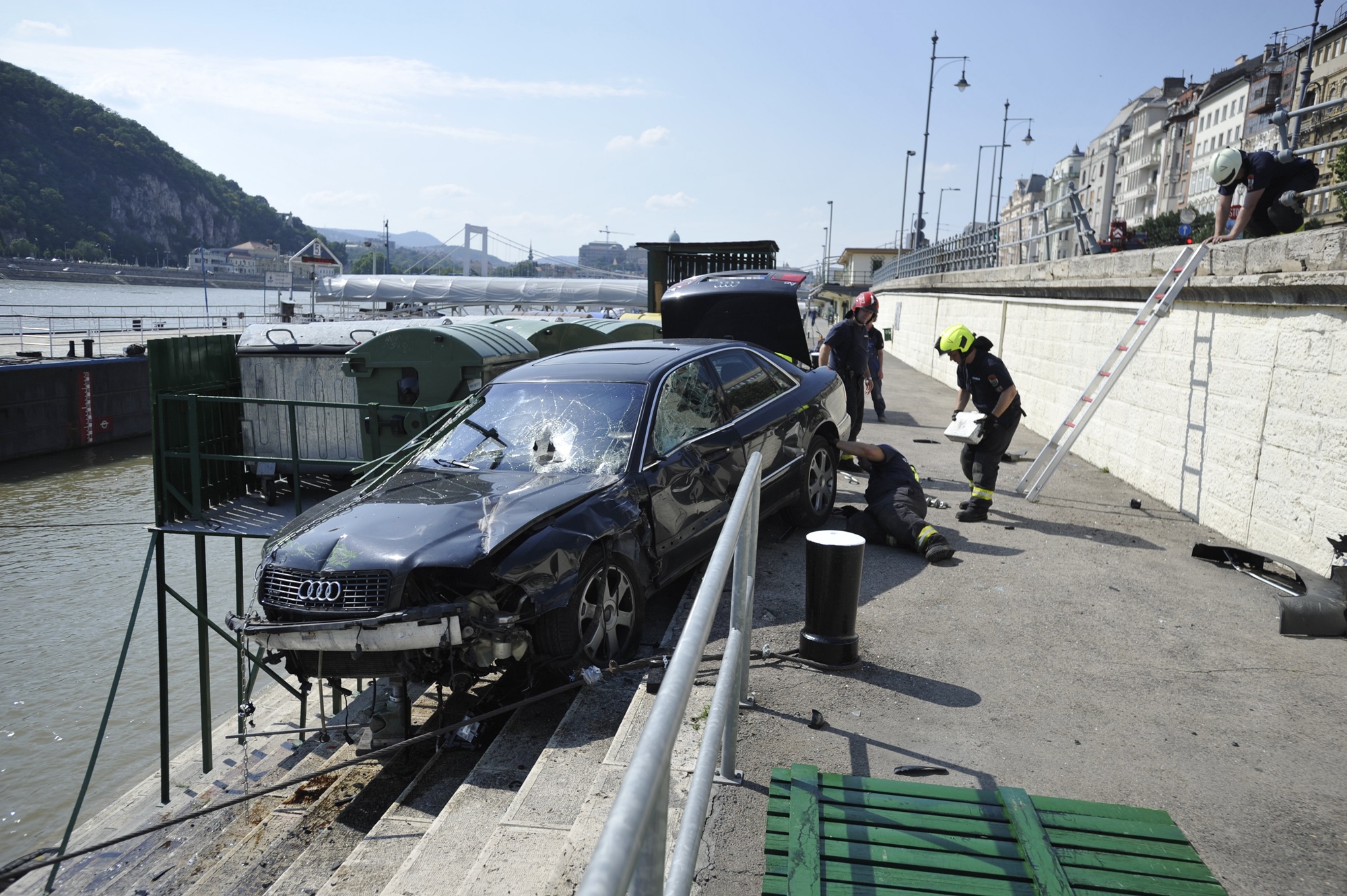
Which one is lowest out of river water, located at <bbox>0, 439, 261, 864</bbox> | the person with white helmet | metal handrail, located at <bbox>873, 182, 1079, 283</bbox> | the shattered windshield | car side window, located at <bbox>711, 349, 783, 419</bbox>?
river water, located at <bbox>0, 439, 261, 864</bbox>

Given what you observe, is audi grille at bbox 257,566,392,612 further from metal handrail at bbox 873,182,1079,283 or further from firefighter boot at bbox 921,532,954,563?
metal handrail at bbox 873,182,1079,283

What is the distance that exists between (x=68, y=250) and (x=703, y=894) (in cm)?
13419

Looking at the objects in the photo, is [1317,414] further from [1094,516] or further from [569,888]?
[569,888]

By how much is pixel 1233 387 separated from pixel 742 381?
13.3 ft

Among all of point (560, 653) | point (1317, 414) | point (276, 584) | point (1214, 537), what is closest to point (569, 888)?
point (560, 653)

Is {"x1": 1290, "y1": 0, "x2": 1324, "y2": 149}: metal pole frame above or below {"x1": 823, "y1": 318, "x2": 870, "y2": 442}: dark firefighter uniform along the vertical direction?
above

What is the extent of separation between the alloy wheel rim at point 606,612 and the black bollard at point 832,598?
100 cm

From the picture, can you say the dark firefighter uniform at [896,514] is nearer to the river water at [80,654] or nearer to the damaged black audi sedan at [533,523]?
the damaged black audi sedan at [533,523]

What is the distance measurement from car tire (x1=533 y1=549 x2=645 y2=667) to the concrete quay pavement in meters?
0.50

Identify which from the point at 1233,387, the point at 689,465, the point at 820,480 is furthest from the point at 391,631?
the point at 1233,387

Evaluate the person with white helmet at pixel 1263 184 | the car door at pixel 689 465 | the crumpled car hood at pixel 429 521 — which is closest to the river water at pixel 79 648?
the crumpled car hood at pixel 429 521

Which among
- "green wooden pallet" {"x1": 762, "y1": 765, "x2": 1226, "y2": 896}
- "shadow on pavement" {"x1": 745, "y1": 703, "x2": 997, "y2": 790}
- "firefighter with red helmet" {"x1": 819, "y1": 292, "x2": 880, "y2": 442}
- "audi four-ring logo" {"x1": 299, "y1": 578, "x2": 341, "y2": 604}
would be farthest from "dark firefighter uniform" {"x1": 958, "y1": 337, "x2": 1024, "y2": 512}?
"audi four-ring logo" {"x1": 299, "y1": 578, "x2": 341, "y2": 604}

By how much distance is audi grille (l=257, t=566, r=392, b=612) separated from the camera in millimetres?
4320

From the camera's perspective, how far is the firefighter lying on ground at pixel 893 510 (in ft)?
21.7
